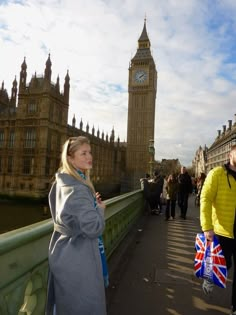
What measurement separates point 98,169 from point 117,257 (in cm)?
5273

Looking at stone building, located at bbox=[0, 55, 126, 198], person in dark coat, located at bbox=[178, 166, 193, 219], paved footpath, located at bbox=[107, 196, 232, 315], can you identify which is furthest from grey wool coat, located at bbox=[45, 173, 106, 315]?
stone building, located at bbox=[0, 55, 126, 198]

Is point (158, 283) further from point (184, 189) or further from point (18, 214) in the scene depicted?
point (18, 214)

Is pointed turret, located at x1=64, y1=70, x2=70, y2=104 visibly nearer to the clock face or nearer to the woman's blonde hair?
the clock face

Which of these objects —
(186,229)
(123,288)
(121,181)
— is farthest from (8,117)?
(123,288)

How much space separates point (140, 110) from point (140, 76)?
8735 millimetres

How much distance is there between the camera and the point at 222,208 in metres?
3.07

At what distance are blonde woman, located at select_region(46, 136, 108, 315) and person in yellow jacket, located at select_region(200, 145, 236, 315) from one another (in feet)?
5.09

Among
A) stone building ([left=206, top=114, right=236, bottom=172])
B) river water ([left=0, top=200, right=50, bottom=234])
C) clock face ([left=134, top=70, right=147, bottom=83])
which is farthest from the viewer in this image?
clock face ([left=134, top=70, right=147, bottom=83])

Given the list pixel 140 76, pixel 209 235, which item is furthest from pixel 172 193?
pixel 140 76

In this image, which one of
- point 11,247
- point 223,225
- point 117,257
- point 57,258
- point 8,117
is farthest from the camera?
point 8,117

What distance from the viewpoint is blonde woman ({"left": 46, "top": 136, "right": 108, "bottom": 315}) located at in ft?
5.82

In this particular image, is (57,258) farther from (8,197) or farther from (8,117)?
(8,117)

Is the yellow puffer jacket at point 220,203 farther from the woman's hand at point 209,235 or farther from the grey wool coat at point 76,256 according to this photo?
the grey wool coat at point 76,256

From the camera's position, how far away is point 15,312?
1.74 m
